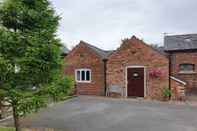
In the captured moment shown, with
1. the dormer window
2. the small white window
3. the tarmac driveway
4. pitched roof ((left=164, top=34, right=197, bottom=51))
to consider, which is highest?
pitched roof ((left=164, top=34, right=197, bottom=51))

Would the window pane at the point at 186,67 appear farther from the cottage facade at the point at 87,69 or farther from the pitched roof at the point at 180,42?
the cottage facade at the point at 87,69

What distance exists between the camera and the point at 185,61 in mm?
22984

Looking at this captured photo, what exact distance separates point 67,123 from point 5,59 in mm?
Answer: 4169

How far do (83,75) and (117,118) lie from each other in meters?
10.5

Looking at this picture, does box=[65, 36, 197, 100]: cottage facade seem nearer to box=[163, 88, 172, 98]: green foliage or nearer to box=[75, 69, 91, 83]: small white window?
box=[75, 69, 91, 83]: small white window

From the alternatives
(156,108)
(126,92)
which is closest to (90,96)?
(126,92)

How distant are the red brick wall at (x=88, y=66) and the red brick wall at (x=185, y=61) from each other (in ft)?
21.2

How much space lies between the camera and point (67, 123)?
11195 mm

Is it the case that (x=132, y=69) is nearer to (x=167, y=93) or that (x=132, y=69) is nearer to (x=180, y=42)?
(x=167, y=93)

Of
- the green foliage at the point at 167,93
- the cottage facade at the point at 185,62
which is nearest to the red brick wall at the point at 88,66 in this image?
the green foliage at the point at 167,93

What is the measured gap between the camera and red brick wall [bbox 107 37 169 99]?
63.2ft

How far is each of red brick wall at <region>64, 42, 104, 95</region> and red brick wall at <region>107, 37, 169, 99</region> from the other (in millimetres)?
901

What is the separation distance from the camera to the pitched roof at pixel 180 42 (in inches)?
906

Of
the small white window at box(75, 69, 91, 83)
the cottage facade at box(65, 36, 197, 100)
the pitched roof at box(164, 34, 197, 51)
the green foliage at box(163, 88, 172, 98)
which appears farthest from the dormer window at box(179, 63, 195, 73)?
the small white window at box(75, 69, 91, 83)
